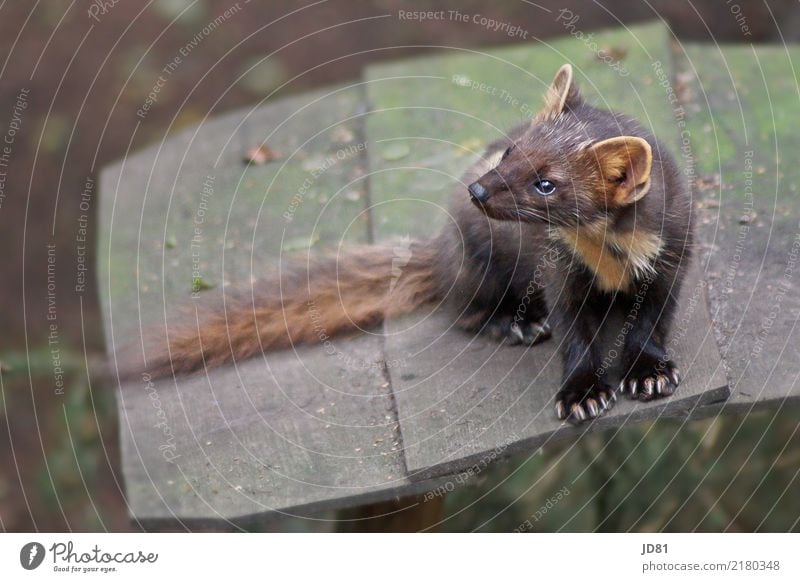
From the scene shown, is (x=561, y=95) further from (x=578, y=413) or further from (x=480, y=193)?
(x=578, y=413)

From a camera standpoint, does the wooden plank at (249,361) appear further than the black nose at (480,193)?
Yes

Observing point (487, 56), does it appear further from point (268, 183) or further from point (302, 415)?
point (302, 415)

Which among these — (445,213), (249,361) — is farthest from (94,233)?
(445,213)

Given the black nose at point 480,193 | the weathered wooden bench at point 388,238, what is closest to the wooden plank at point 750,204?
the weathered wooden bench at point 388,238

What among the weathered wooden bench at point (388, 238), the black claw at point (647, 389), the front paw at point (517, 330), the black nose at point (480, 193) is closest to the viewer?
the black nose at point (480, 193)

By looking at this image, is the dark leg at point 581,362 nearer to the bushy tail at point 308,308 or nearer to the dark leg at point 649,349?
the dark leg at point 649,349

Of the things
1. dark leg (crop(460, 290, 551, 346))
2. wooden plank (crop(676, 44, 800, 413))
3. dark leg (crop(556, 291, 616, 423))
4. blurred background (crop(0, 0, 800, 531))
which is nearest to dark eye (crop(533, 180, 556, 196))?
dark leg (crop(556, 291, 616, 423))

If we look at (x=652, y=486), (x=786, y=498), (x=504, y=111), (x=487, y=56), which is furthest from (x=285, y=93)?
(x=786, y=498)
